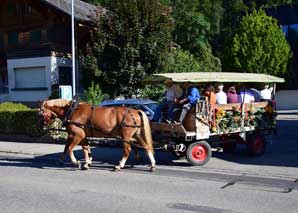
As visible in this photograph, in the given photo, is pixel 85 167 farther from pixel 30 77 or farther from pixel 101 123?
pixel 30 77

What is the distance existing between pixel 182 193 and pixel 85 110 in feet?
12.8

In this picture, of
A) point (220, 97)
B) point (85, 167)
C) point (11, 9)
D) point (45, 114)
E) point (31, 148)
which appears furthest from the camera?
point (11, 9)

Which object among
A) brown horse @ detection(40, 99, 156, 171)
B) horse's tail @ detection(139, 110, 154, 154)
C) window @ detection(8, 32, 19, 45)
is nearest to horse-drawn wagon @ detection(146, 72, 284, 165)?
horse's tail @ detection(139, 110, 154, 154)

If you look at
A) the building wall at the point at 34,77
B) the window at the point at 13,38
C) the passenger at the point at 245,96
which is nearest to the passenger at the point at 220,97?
the passenger at the point at 245,96

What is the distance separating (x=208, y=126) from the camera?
11.5 meters

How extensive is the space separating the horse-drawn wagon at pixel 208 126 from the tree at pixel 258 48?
26.7 meters

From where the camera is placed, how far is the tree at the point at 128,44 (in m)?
23.0

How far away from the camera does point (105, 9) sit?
81.0 ft

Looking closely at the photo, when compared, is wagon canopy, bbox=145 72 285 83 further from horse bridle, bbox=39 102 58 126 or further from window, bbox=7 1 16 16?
window, bbox=7 1 16 16

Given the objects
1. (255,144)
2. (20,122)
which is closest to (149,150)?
(255,144)

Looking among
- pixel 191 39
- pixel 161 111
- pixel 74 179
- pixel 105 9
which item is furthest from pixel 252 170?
pixel 191 39

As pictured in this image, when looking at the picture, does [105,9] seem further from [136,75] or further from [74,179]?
[74,179]

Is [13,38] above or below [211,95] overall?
above

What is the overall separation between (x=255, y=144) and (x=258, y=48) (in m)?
27.6
